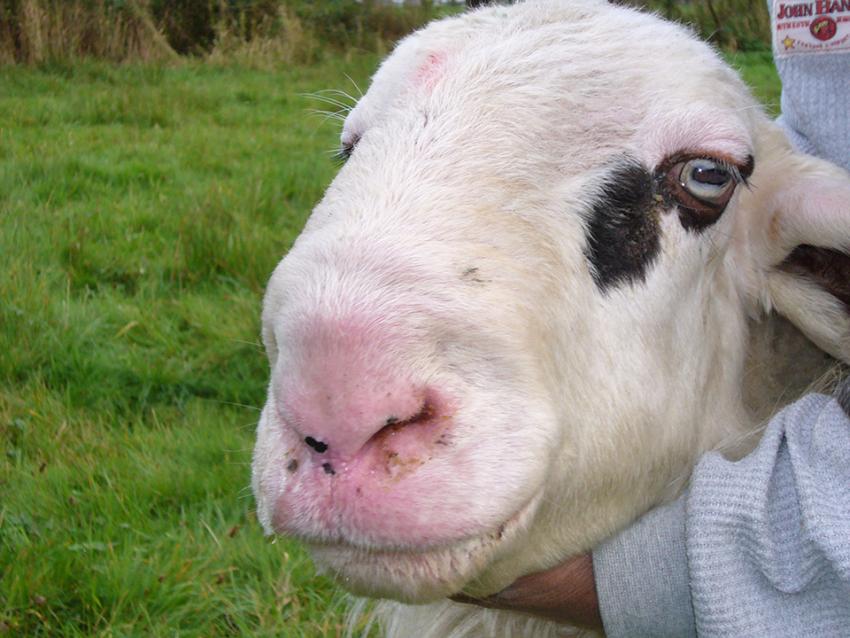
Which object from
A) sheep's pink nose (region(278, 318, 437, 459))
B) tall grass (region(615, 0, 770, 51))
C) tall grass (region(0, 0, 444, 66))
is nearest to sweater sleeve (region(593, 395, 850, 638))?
sheep's pink nose (region(278, 318, 437, 459))

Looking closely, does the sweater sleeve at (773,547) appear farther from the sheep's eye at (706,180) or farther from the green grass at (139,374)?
the green grass at (139,374)

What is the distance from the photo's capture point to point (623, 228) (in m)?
1.94

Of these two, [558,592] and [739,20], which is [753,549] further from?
[739,20]

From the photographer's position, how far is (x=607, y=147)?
1949 millimetres

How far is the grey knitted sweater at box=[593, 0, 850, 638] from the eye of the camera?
1788 millimetres

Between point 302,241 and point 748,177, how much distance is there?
3.07 feet

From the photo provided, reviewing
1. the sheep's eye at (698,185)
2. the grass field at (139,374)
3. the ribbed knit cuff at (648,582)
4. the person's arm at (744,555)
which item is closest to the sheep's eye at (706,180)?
the sheep's eye at (698,185)

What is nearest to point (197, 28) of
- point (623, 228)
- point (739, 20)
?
point (739, 20)

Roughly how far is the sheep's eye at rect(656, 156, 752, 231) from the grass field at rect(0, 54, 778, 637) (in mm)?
1514

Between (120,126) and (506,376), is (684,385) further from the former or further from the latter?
(120,126)

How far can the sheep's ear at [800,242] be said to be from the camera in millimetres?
2191

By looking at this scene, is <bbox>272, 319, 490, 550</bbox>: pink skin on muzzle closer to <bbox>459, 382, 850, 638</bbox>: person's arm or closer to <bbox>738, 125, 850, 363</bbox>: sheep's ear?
<bbox>459, 382, 850, 638</bbox>: person's arm

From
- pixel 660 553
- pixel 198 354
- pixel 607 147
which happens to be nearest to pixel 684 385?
pixel 660 553

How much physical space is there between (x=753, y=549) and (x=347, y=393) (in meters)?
0.82
